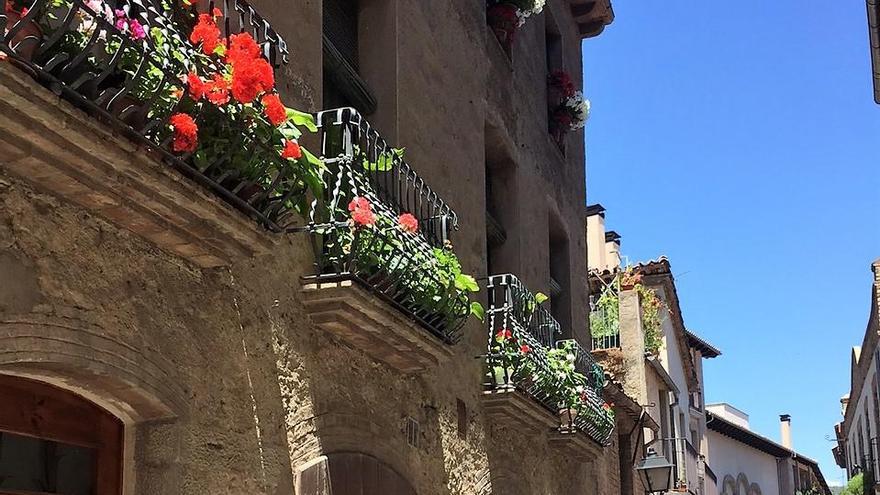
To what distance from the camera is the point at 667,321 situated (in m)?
22.8

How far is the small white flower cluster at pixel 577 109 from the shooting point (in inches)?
486

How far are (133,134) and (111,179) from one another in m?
0.19

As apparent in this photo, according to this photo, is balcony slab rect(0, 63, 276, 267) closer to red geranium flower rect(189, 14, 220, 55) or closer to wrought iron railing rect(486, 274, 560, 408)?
red geranium flower rect(189, 14, 220, 55)

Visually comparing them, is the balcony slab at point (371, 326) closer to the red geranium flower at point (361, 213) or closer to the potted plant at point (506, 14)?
the red geranium flower at point (361, 213)

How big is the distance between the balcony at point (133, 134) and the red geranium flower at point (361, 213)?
0.56 m

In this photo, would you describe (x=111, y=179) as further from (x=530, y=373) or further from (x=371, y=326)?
(x=530, y=373)

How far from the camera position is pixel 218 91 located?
4027 millimetres

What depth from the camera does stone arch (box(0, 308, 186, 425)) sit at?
3609mm

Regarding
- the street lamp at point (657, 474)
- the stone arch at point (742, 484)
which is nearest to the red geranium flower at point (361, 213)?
the street lamp at point (657, 474)

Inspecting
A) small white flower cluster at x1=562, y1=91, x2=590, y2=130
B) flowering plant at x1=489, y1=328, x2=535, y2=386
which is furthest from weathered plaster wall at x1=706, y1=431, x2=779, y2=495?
flowering plant at x1=489, y1=328, x2=535, y2=386

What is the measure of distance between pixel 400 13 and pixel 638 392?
38.6 feet

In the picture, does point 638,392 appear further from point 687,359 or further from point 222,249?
point 222,249

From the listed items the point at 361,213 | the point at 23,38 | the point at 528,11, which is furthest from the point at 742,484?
the point at 23,38

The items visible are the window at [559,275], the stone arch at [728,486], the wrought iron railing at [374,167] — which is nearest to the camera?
the wrought iron railing at [374,167]
